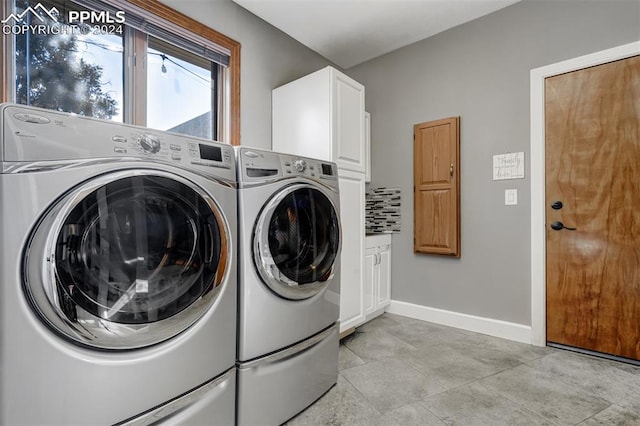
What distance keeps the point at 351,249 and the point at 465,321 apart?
121 cm

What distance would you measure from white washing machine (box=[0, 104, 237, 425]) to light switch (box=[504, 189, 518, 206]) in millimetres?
2198

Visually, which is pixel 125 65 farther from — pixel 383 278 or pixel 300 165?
pixel 383 278

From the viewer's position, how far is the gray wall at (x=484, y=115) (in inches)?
88.9

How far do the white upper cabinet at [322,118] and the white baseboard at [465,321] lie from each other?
1418 mm

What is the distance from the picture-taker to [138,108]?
6.14ft

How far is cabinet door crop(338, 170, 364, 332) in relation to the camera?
2.30 meters

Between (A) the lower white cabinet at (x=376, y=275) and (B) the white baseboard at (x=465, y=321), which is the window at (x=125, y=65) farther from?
(B) the white baseboard at (x=465, y=321)

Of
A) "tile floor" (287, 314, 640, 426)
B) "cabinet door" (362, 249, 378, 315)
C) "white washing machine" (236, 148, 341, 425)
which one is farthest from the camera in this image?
"cabinet door" (362, 249, 378, 315)

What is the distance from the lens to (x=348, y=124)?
2.40 metres

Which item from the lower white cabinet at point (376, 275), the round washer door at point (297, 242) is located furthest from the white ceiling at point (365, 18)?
the lower white cabinet at point (376, 275)

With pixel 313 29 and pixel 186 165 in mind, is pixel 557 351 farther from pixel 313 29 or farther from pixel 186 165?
pixel 313 29

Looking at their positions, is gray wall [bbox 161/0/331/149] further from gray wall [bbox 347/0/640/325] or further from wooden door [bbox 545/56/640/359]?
wooden door [bbox 545/56/640/359]

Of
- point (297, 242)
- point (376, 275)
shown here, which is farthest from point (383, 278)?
point (297, 242)

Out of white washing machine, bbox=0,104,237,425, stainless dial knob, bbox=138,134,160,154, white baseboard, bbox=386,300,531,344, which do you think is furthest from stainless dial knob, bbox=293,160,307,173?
white baseboard, bbox=386,300,531,344
